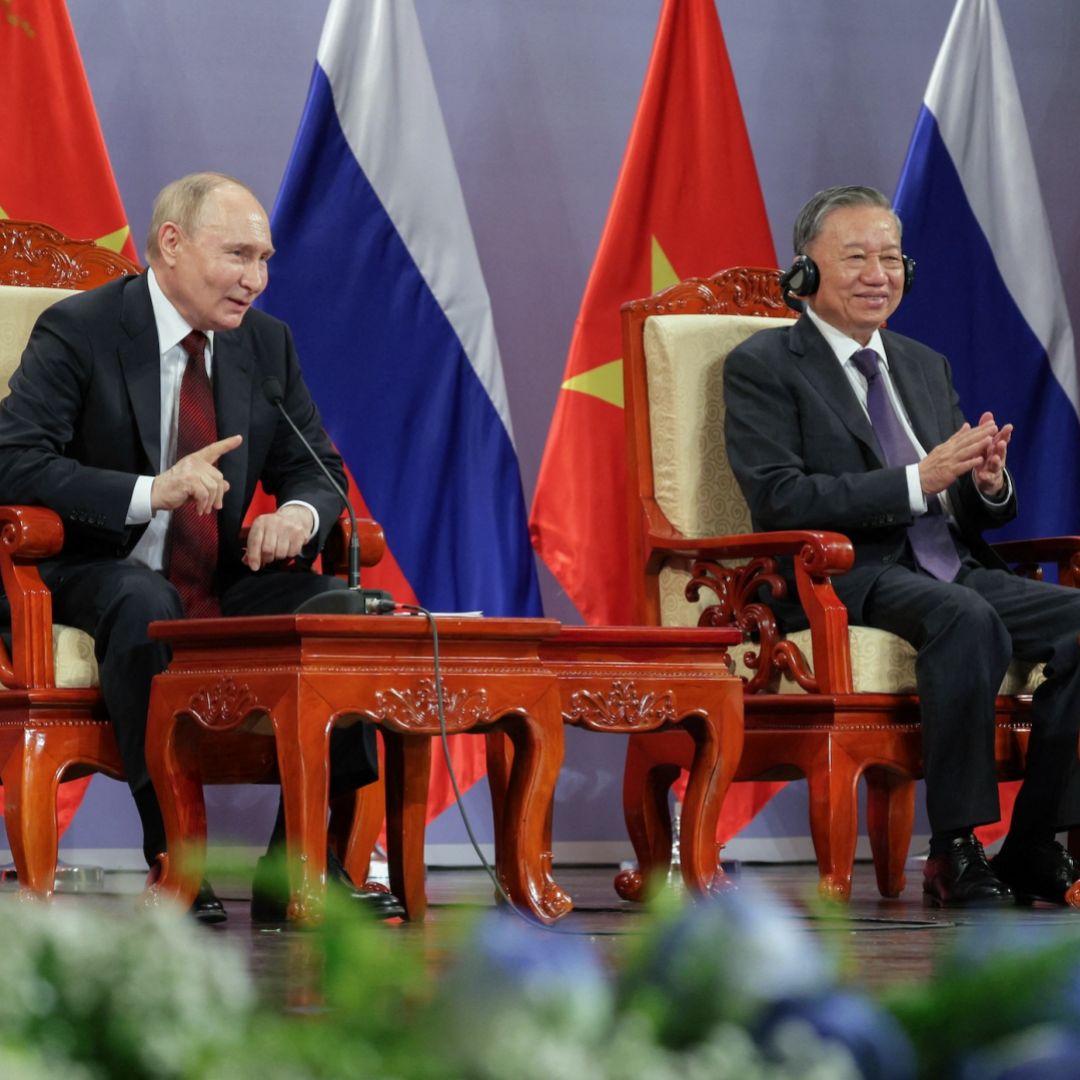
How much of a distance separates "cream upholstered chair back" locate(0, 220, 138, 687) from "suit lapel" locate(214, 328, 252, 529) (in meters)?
0.37

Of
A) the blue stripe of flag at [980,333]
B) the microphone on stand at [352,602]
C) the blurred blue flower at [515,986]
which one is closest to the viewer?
the blurred blue flower at [515,986]

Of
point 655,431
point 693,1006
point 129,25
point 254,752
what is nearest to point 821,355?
point 655,431

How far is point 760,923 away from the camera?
353 millimetres

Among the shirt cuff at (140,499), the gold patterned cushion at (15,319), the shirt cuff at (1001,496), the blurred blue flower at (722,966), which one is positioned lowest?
the shirt cuff at (1001,496)

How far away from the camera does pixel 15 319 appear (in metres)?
3.22

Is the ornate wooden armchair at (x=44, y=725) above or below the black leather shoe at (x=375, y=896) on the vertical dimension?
above

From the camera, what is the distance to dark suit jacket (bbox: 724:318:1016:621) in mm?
3227

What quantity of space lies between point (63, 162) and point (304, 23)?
0.87 meters

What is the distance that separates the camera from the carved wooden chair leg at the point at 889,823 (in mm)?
3301

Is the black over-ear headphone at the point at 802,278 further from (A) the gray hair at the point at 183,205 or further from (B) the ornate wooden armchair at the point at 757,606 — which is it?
(A) the gray hair at the point at 183,205

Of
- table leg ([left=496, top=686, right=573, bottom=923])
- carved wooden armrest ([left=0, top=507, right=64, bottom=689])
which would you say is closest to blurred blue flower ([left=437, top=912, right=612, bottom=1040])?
table leg ([left=496, top=686, right=573, bottom=923])

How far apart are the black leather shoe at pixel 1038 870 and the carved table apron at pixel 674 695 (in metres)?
0.57

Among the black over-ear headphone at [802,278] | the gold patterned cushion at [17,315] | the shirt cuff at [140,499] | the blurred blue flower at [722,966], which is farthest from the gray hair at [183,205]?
the blurred blue flower at [722,966]

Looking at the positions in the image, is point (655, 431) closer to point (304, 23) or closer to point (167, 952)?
point (304, 23)
